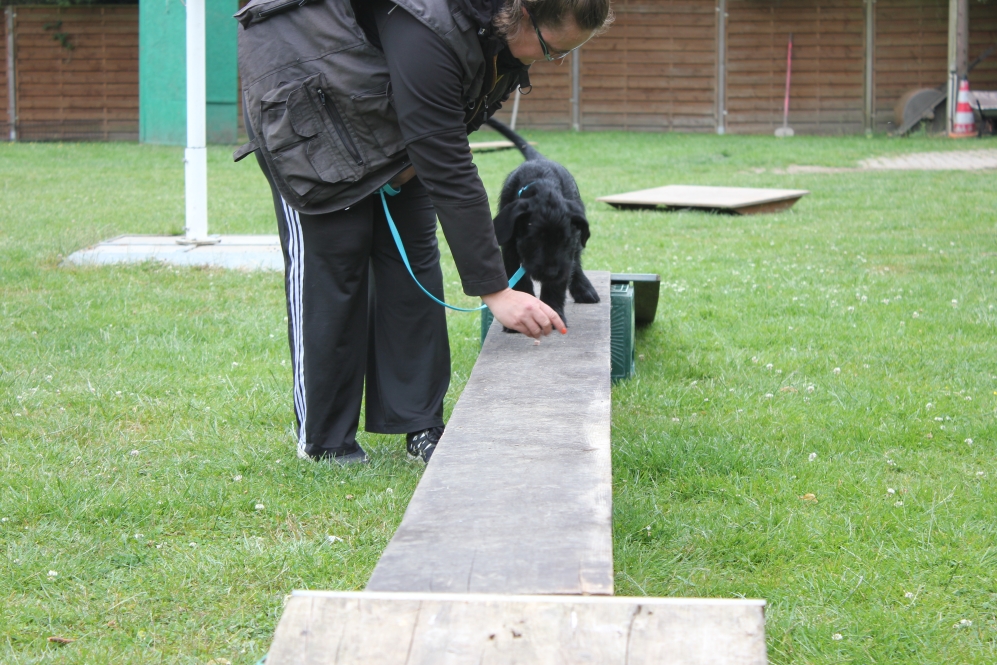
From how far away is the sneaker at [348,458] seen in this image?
129 inches

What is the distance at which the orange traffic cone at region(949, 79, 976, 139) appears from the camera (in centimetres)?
1806

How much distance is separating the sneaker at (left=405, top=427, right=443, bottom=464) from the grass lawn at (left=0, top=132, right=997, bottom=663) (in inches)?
3.9

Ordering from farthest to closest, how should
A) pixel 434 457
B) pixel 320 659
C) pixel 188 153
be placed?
pixel 188 153, pixel 434 457, pixel 320 659

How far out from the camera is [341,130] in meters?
2.77

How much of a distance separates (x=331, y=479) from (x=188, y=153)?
449 centimetres

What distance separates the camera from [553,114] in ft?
68.6

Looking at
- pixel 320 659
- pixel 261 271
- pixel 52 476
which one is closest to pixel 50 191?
pixel 261 271

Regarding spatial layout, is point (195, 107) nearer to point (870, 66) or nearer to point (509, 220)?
point (509, 220)

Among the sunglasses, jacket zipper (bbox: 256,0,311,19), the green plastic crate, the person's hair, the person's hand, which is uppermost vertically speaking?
jacket zipper (bbox: 256,0,311,19)

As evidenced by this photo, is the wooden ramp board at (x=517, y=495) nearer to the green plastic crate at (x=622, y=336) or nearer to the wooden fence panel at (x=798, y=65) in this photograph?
the green plastic crate at (x=622, y=336)

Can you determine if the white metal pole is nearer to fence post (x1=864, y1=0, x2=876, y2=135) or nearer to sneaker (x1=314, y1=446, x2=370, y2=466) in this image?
sneaker (x1=314, y1=446, x2=370, y2=466)

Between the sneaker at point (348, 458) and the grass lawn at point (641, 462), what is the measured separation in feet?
0.19

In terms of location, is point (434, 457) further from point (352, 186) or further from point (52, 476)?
point (52, 476)

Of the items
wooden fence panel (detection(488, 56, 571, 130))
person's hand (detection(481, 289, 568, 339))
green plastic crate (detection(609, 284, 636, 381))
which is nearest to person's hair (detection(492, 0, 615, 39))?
person's hand (detection(481, 289, 568, 339))
